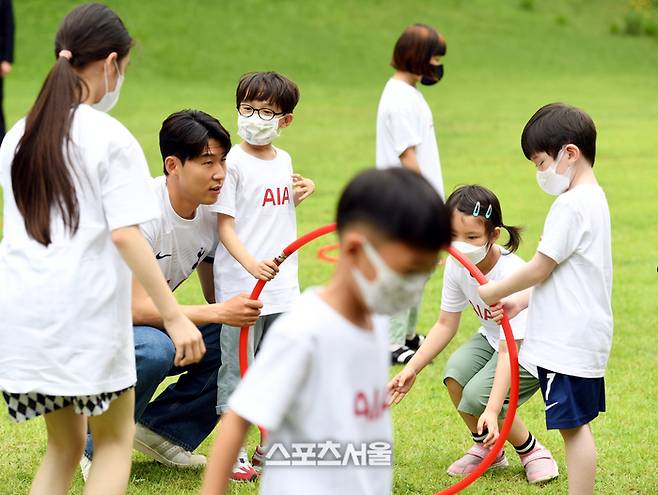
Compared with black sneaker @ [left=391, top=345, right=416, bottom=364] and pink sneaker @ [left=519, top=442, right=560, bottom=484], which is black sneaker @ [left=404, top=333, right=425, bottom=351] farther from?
pink sneaker @ [left=519, top=442, right=560, bottom=484]

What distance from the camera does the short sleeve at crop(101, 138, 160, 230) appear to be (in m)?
3.30

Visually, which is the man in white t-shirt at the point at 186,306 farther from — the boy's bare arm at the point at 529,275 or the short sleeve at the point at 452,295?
the short sleeve at the point at 452,295

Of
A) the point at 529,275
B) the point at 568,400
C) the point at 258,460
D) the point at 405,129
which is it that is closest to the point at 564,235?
the point at 529,275

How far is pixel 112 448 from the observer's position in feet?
11.9

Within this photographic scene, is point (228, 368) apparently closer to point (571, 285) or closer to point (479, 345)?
point (479, 345)

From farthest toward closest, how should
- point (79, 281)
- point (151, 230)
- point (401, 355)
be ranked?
1. point (401, 355)
2. point (151, 230)
3. point (79, 281)

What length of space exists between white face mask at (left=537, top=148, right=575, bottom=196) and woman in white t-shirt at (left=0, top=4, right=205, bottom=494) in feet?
4.79

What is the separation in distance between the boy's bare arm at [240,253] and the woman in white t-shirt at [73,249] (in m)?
1.01

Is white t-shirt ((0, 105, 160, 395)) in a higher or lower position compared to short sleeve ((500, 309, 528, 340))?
higher

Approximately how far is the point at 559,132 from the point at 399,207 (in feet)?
5.59

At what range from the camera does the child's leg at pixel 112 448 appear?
141 inches

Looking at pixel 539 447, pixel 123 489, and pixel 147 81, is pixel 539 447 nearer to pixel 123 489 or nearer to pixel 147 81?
pixel 123 489

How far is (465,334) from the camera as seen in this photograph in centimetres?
703

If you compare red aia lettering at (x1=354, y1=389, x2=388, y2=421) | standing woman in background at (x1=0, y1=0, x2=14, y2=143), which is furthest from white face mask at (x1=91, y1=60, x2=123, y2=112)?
standing woman in background at (x1=0, y1=0, x2=14, y2=143)
